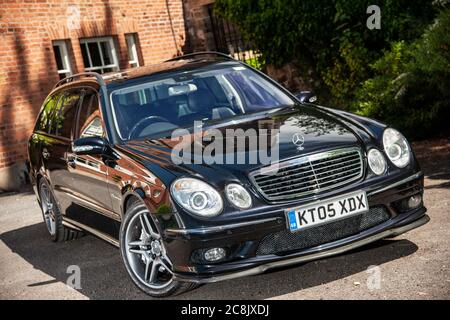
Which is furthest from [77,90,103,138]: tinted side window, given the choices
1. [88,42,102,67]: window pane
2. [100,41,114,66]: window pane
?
[100,41,114,66]: window pane

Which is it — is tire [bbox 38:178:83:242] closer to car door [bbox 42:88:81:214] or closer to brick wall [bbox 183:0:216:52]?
car door [bbox 42:88:81:214]

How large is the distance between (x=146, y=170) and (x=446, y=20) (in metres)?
5.28

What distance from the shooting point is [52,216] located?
741 cm

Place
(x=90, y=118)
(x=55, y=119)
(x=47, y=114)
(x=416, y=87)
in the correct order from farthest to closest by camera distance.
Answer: (x=416, y=87), (x=47, y=114), (x=55, y=119), (x=90, y=118)

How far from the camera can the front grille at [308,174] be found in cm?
441

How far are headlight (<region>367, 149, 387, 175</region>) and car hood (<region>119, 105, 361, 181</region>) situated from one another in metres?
0.13

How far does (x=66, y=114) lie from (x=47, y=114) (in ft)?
2.76

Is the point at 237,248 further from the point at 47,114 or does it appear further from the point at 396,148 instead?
the point at 47,114

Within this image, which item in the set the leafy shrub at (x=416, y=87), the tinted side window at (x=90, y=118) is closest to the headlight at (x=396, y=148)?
the tinted side window at (x=90, y=118)

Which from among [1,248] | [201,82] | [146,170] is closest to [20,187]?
[1,248]

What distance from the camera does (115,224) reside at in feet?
17.7

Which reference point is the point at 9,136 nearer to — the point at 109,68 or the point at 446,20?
the point at 109,68

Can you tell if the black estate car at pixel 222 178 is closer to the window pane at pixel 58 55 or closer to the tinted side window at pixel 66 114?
the tinted side window at pixel 66 114

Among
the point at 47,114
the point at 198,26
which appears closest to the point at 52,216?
the point at 47,114
